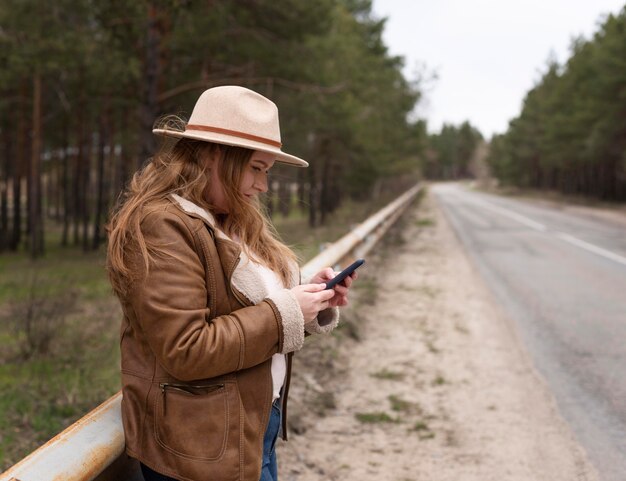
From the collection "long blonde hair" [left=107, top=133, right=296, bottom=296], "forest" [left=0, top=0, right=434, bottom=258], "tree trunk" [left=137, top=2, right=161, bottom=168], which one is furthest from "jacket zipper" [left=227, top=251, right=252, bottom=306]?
"tree trunk" [left=137, top=2, right=161, bottom=168]

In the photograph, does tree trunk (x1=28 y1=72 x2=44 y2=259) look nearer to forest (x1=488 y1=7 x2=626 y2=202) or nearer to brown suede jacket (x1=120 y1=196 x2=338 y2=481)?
brown suede jacket (x1=120 y1=196 x2=338 y2=481)

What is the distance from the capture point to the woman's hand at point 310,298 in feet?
5.81

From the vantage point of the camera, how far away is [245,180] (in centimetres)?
181

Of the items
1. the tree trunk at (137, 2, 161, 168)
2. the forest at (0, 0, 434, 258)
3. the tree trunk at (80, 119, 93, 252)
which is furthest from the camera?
the tree trunk at (80, 119, 93, 252)

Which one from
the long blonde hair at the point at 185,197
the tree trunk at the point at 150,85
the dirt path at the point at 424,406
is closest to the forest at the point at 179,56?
the tree trunk at the point at 150,85

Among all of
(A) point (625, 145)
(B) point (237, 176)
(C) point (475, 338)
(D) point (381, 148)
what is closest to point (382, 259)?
(C) point (475, 338)

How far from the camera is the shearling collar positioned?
66.7 inches

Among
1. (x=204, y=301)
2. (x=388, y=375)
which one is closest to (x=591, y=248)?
(x=388, y=375)

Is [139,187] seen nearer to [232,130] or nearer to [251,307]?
[232,130]

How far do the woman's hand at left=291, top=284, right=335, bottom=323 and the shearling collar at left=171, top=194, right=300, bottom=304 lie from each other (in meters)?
0.09

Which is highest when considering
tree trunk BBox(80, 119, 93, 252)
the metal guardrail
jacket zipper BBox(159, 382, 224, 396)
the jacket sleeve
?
the jacket sleeve

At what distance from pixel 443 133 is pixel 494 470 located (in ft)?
550

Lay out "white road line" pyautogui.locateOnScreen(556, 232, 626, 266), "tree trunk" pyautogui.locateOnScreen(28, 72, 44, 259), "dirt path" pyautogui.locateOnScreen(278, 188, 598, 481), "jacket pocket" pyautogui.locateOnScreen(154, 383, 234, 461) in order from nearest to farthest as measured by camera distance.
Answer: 1. "jacket pocket" pyautogui.locateOnScreen(154, 383, 234, 461)
2. "dirt path" pyautogui.locateOnScreen(278, 188, 598, 481)
3. "white road line" pyautogui.locateOnScreen(556, 232, 626, 266)
4. "tree trunk" pyautogui.locateOnScreen(28, 72, 44, 259)

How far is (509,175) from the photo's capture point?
274ft
